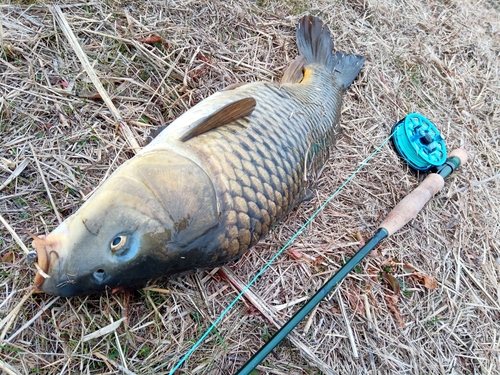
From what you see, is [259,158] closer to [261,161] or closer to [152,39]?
[261,161]

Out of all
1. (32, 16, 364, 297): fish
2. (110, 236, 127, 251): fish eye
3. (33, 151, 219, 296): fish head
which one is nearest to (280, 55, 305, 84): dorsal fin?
(32, 16, 364, 297): fish

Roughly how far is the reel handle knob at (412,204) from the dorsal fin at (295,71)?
105cm

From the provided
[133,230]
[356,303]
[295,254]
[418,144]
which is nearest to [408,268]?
[356,303]

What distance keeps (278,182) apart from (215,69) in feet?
3.48

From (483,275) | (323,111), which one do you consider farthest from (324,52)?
(483,275)

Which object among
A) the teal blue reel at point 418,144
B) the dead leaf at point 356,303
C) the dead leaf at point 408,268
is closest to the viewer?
the dead leaf at point 356,303

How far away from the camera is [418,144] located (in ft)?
8.82

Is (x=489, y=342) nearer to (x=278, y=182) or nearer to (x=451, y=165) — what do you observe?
(x=451, y=165)

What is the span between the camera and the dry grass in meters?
1.53

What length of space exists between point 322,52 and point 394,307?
1788mm

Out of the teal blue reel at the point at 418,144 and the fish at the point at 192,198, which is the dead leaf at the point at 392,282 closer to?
the fish at the point at 192,198

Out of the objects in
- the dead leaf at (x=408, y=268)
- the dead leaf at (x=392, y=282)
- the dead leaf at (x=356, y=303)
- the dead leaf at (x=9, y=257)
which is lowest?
the dead leaf at (x=408, y=268)

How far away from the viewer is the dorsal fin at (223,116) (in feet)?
5.17

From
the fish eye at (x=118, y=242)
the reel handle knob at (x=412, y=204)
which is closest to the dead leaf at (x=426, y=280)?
the reel handle knob at (x=412, y=204)
